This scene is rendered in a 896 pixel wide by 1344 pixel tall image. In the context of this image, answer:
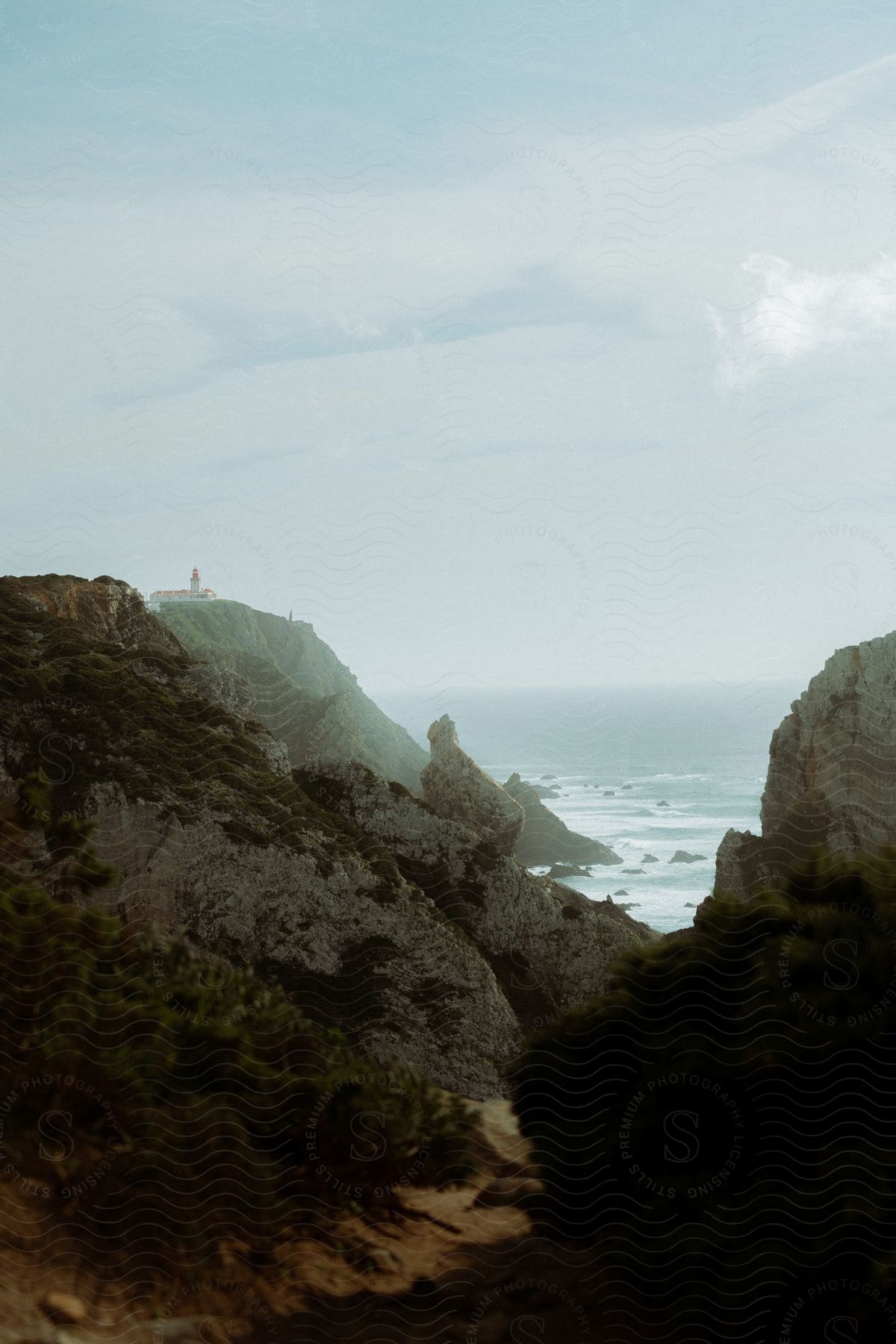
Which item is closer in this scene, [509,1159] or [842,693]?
[509,1159]

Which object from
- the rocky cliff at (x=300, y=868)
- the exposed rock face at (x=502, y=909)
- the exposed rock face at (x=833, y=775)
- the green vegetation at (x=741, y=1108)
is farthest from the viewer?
the exposed rock face at (x=833, y=775)

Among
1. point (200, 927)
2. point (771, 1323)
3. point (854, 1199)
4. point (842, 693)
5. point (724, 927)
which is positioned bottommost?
point (771, 1323)

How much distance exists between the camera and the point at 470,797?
1725cm

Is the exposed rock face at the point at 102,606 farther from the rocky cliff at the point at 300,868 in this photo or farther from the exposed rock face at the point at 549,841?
the exposed rock face at the point at 549,841

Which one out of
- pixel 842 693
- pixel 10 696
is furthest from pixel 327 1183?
pixel 842 693

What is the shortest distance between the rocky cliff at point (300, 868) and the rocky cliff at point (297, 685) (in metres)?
2.48

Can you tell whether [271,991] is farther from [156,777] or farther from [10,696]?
[10,696]

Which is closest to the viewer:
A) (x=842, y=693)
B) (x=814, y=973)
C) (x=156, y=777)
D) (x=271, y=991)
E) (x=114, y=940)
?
(x=814, y=973)

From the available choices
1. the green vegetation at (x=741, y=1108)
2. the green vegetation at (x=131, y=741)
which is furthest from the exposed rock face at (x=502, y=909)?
the green vegetation at (x=741, y=1108)

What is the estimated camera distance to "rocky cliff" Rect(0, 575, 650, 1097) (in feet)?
29.8

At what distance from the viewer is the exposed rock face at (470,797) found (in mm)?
16844

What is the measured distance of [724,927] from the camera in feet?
23.1

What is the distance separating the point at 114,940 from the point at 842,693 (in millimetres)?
11430

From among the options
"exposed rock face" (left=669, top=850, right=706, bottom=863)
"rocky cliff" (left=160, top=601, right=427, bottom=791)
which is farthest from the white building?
"exposed rock face" (left=669, top=850, right=706, bottom=863)
